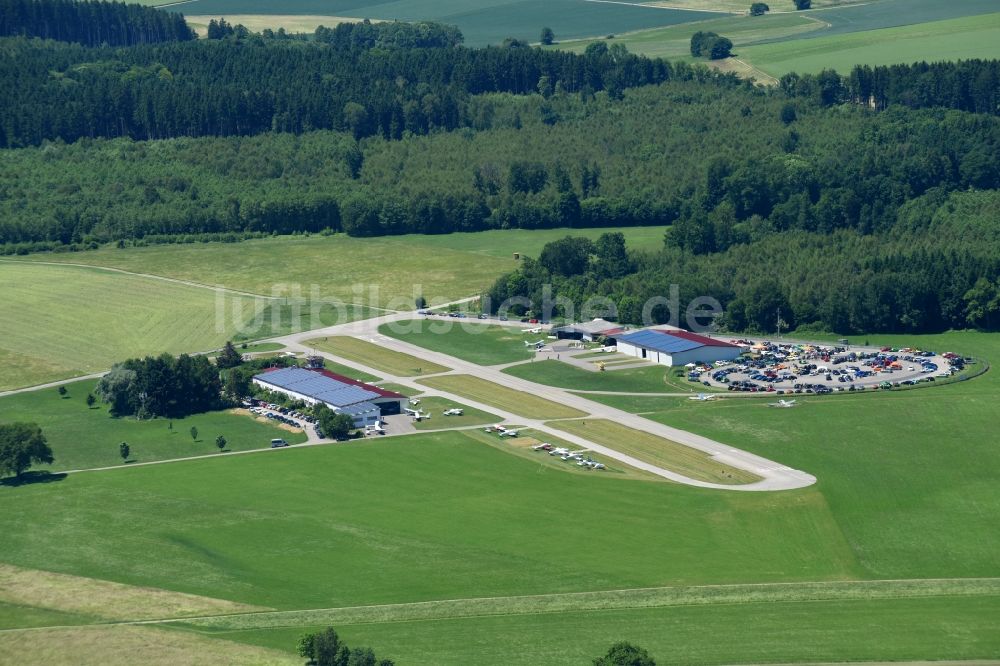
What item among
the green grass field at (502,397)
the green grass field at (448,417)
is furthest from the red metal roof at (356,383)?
the green grass field at (502,397)

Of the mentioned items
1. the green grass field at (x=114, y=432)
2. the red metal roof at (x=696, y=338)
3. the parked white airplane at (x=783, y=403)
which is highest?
the red metal roof at (x=696, y=338)

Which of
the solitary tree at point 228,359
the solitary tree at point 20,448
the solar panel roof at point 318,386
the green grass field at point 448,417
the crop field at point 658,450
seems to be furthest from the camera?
the solitary tree at point 228,359

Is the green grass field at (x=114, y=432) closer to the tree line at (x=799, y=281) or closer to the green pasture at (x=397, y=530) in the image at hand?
the green pasture at (x=397, y=530)

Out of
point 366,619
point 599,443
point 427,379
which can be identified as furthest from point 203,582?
point 427,379

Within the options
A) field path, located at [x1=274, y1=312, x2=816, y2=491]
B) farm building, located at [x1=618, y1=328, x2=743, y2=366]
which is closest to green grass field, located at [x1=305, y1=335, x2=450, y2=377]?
field path, located at [x1=274, y1=312, x2=816, y2=491]

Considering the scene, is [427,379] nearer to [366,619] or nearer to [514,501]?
[514,501]

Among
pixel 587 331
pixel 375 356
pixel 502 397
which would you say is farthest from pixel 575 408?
pixel 375 356
